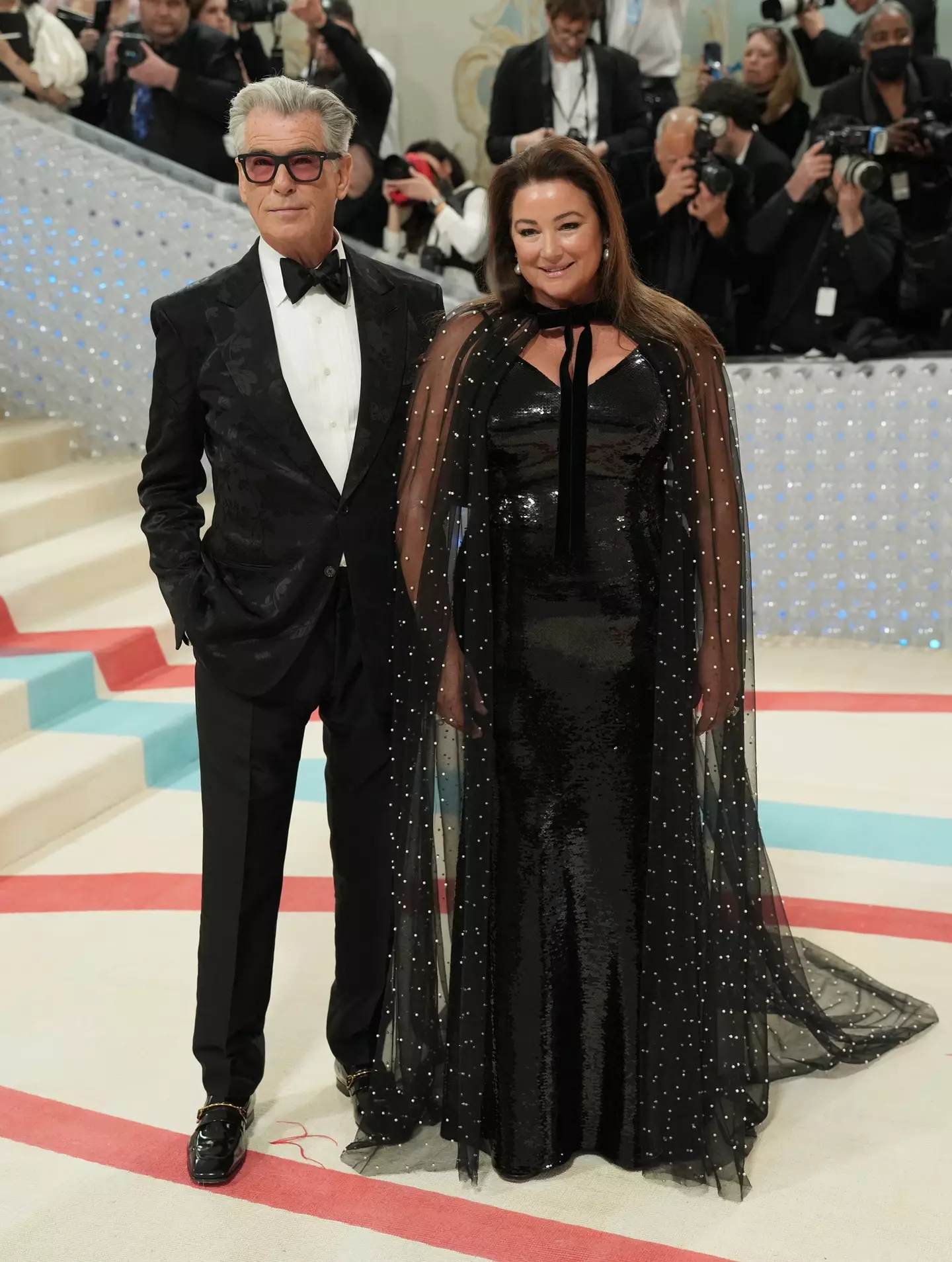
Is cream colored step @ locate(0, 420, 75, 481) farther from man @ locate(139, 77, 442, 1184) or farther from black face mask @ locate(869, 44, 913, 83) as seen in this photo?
man @ locate(139, 77, 442, 1184)

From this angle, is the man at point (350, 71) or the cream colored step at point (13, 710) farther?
the man at point (350, 71)

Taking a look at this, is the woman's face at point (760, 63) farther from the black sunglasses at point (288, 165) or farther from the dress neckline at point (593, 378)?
the black sunglasses at point (288, 165)

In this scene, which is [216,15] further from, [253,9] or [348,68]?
[348,68]

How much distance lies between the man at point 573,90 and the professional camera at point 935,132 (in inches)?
40.8

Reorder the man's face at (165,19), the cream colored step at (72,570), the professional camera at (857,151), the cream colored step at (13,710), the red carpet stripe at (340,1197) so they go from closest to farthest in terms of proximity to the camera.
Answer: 1. the red carpet stripe at (340,1197)
2. the cream colored step at (13,710)
3. the cream colored step at (72,570)
4. the professional camera at (857,151)
5. the man's face at (165,19)

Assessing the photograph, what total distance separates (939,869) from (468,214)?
323 cm

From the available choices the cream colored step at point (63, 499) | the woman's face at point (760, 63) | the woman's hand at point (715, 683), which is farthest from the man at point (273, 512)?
the woman's face at point (760, 63)

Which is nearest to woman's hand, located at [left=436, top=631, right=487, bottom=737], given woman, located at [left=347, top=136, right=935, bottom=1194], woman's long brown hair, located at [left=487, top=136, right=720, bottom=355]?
woman, located at [left=347, top=136, right=935, bottom=1194]

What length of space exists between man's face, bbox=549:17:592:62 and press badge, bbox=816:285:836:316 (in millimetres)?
1327

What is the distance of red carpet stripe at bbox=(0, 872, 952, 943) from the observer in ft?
11.2

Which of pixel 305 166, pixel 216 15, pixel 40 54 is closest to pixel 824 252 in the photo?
pixel 216 15

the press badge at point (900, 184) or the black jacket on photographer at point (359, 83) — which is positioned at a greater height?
the black jacket on photographer at point (359, 83)

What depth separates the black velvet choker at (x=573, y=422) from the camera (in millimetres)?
2309

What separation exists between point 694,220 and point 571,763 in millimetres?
3357
